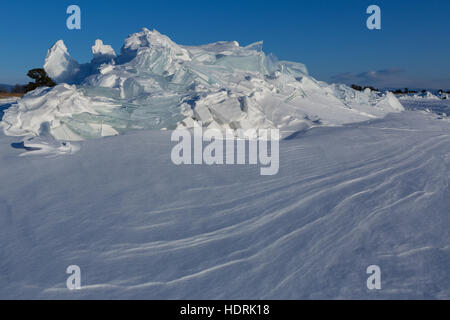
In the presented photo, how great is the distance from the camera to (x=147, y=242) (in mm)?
1561

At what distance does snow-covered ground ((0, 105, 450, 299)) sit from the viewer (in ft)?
4.20

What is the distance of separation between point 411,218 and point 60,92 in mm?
3176

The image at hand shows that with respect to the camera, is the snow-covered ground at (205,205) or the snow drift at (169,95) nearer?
the snow-covered ground at (205,205)

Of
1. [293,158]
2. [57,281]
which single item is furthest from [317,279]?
[293,158]

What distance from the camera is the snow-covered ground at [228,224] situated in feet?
4.20

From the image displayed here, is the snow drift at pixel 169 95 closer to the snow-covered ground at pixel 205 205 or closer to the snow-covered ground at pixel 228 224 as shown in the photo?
the snow-covered ground at pixel 205 205

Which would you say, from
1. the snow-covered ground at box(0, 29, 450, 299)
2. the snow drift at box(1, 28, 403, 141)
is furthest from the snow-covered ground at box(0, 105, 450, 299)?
the snow drift at box(1, 28, 403, 141)

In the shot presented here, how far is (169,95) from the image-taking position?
357cm

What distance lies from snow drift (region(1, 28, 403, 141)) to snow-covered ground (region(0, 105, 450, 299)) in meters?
0.65

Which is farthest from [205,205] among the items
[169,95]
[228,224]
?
[169,95]

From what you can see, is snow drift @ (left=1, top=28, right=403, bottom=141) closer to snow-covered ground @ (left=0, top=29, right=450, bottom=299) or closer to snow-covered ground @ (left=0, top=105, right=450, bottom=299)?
snow-covered ground @ (left=0, top=29, right=450, bottom=299)

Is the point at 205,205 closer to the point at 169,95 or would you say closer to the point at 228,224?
→ the point at 228,224

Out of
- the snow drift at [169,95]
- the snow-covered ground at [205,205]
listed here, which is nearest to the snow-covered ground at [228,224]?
the snow-covered ground at [205,205]

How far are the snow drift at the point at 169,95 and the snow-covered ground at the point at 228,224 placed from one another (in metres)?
0.65
